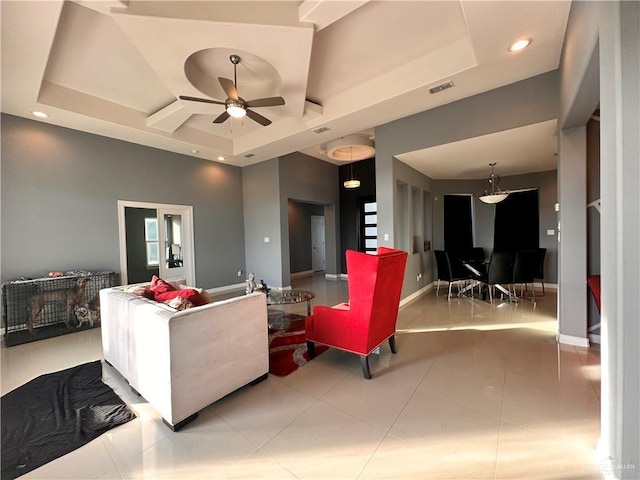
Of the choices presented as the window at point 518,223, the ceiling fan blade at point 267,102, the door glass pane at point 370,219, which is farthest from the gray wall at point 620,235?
the door glass pane at point 370,219

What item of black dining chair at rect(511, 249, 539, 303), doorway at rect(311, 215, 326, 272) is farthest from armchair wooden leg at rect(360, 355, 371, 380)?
doorway at rect(311, 215, 326, 272)

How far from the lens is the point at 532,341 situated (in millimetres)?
3096

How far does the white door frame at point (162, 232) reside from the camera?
16.1ft

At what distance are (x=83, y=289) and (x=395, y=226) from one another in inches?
197

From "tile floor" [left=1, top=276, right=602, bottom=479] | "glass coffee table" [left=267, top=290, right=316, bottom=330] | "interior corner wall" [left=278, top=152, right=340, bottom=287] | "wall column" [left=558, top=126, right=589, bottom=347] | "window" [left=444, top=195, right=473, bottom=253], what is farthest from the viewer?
"window" [left=444, top=195, right=473, bottom=253]

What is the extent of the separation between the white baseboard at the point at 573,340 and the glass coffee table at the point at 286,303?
2.95 meters

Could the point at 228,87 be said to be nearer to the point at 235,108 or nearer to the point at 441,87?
the point at 235,108

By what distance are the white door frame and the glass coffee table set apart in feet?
8.72

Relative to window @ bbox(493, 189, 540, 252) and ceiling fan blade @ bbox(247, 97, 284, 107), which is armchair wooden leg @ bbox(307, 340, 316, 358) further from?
window @ bbox(493, 189, 540, 252)

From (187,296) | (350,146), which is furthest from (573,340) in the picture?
(350,146)

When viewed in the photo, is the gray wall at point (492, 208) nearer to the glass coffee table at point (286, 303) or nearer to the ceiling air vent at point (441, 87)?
the ceiling air vent at point (441, 87)

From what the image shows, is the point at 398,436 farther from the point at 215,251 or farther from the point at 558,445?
the point at 215,251

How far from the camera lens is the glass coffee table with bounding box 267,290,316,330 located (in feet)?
11.1

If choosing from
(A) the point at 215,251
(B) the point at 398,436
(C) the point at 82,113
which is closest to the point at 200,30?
(C) the point at 82,113
